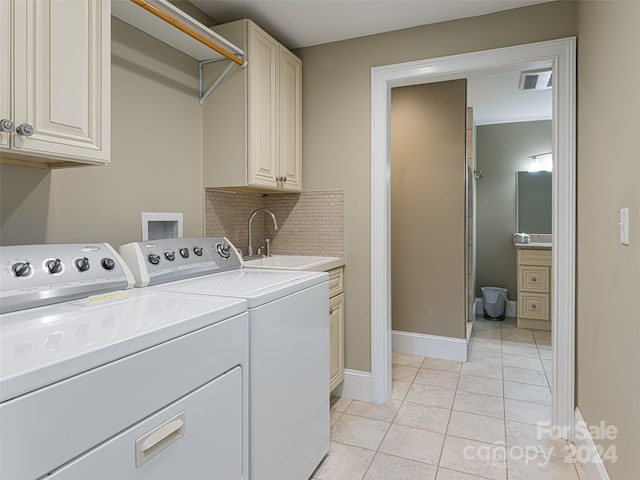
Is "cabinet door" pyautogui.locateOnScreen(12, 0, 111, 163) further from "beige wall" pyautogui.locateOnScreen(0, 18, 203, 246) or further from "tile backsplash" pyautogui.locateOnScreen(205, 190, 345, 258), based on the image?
"tile backsplash" pyautogui.locateOnScreen(205, 190, 345, 258)

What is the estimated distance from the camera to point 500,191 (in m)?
5.05

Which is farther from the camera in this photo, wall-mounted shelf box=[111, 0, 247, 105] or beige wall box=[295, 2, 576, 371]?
beige wall box=[295, 2, 576, 371]

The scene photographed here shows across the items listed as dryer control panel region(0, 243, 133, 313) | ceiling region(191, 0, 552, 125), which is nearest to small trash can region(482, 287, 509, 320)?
ceiling region(191, 0, 552, 125)

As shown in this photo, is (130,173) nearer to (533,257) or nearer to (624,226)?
(624,226)

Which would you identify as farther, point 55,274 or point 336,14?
point 336,14

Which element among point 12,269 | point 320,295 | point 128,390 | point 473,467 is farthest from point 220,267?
point 473,467

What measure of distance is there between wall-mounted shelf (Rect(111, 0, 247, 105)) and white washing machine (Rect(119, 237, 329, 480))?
0.93 meters

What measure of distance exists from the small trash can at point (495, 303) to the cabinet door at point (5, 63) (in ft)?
15.3

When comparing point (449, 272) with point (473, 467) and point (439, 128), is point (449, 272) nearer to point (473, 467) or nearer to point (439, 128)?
point (439, 128)

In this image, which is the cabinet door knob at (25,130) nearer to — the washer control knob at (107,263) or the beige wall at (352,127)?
the washer control knob at (107,263)

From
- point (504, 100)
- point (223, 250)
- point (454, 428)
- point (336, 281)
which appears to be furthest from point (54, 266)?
point (504, 100)

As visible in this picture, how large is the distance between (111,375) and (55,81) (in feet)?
3.02

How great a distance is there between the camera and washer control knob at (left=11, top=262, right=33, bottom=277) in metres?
1.16

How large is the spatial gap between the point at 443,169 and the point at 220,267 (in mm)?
2202
